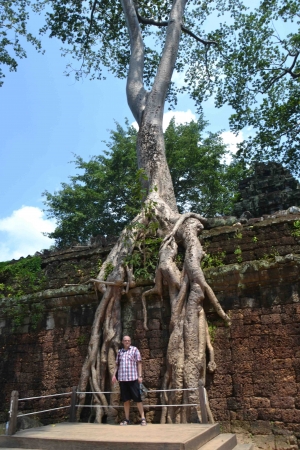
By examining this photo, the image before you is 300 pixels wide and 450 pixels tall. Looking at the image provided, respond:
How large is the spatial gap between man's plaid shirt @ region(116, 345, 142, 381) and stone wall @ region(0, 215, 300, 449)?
1.88 ft

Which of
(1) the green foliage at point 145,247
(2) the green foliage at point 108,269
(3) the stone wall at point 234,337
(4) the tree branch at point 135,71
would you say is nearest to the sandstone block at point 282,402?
(3) the stone wall at point 234,337

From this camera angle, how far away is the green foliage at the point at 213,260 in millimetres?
5281

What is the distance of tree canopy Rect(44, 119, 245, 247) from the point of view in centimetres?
1622

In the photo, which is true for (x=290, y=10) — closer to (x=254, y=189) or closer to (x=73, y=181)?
(x=254, y=189)

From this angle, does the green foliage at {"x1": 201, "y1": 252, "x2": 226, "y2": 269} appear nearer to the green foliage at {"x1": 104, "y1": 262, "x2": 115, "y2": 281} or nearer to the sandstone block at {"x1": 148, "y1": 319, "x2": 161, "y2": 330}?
the sandstone block at {"x1": 148, "y1": 319, "x2": 161, "y2": 330}

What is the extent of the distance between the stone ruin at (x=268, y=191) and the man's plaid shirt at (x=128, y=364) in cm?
588

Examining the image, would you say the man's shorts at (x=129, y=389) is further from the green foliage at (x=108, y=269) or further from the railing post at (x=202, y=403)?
the green foliage at (x=108, y=269)

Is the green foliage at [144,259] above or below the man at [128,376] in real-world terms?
above

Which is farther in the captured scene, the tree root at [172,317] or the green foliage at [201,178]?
the green foliage at [201,178]

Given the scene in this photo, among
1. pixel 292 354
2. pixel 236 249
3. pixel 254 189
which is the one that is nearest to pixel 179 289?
pixel 236 249

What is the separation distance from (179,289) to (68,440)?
2.20 m

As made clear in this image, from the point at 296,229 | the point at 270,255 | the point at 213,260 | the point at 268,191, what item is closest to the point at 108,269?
the point at 213,260

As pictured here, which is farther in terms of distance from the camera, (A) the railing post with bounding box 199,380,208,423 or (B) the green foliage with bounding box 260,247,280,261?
(B) the green foliage with bounding box 260,247,280,261

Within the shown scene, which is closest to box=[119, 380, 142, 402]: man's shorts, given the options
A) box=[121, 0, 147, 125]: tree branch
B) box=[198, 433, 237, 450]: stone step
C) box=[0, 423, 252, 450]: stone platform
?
box=[0, 423, 252, 450]: stone platform
